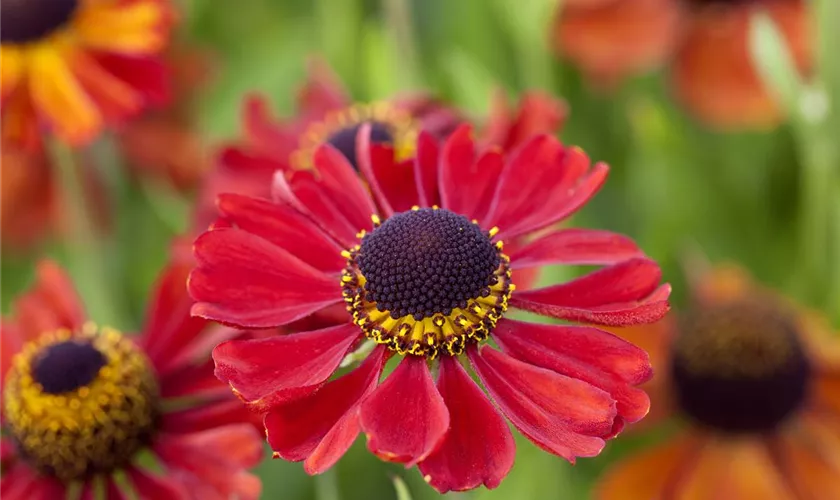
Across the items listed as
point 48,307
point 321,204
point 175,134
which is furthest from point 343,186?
point 175,134

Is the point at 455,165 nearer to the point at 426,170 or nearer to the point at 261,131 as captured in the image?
the point at 426,170

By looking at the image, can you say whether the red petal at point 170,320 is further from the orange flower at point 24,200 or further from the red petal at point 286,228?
the orange flower at point 24,200

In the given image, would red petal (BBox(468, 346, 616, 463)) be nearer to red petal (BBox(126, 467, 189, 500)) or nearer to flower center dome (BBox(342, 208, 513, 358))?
flower center dome (BBox(342, 208, 513, 358))

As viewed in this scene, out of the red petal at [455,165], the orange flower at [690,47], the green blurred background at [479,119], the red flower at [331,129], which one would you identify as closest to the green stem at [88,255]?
the green blurred background at [479,119]

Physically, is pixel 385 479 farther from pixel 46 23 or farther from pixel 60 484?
pixel 46 23

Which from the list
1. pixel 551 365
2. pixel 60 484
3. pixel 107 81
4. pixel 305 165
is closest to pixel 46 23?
pixel 107 81

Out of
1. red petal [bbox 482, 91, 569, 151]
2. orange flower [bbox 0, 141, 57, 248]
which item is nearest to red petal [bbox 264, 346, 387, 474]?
red petal [bbox 482, 91, 569, 151]
